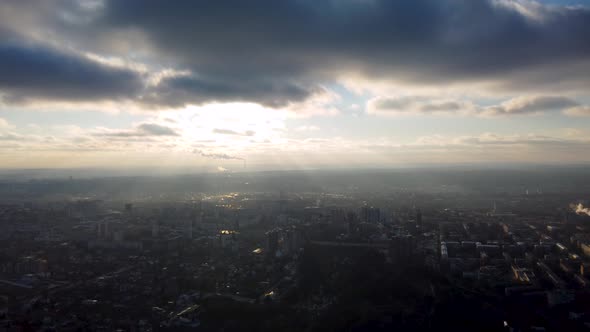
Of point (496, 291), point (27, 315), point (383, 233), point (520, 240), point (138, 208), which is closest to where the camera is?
point (27, 315)

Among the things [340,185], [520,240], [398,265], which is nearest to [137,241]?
[398,265]

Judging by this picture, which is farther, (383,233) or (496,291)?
Answer: (383,233)

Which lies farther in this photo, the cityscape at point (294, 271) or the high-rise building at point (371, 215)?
the high-rise building at point (371, 215)

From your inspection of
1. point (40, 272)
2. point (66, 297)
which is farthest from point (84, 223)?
point (66, 297)

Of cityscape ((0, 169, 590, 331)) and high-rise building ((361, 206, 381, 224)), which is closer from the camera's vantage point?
cityscape ((0, 169, 590, 331))

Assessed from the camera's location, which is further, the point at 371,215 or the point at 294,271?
the point at 371,215

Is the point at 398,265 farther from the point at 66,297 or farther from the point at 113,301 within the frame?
the point at 66,297

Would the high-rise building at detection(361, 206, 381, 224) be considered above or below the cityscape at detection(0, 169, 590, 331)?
above

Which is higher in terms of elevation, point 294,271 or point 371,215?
point 371,215

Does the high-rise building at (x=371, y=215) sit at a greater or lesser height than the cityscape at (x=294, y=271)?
greater

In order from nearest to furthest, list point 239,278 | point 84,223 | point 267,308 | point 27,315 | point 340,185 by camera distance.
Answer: point 27,315
point 267,308
point 239,278
point 84,223
point 340,185
